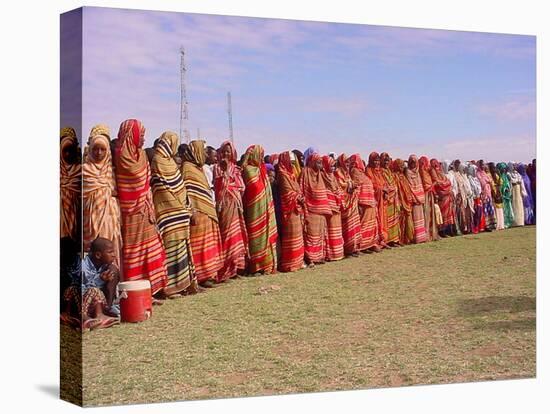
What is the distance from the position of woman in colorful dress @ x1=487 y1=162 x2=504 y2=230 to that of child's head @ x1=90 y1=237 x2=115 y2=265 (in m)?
4.38

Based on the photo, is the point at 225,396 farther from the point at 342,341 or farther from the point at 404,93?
the point at 404,93

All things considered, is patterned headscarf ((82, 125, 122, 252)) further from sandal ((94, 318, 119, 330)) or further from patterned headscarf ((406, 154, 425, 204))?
patterned headscarf ((406, 154, 425, 204))

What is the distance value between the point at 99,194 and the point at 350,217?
279 centimetres

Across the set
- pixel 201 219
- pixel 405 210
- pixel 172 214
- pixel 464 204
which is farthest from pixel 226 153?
pixel 464 204

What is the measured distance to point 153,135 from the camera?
32.1ft

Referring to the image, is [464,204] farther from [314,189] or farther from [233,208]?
[233,208]

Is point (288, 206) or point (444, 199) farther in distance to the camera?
point (444, 199)

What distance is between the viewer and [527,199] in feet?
40.3

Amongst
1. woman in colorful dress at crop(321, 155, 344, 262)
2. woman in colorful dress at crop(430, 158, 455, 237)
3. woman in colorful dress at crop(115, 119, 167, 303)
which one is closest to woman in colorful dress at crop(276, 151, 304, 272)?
woman in colorful dress at crop(321, 155, 344, 262)

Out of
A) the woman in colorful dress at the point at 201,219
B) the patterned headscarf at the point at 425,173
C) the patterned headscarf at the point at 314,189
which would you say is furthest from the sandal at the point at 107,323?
the patterned headscarf at the point at 425,173

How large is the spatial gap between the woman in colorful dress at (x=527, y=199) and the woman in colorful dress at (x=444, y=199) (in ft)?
2.62

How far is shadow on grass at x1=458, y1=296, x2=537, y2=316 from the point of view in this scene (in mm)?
11227

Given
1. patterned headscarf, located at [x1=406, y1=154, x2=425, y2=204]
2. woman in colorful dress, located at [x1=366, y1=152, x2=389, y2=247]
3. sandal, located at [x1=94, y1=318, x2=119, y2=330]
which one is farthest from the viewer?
patterned headscarf, located at [x1=406, y1=154, x2=425, y2=204]

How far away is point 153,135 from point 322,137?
1.76m
